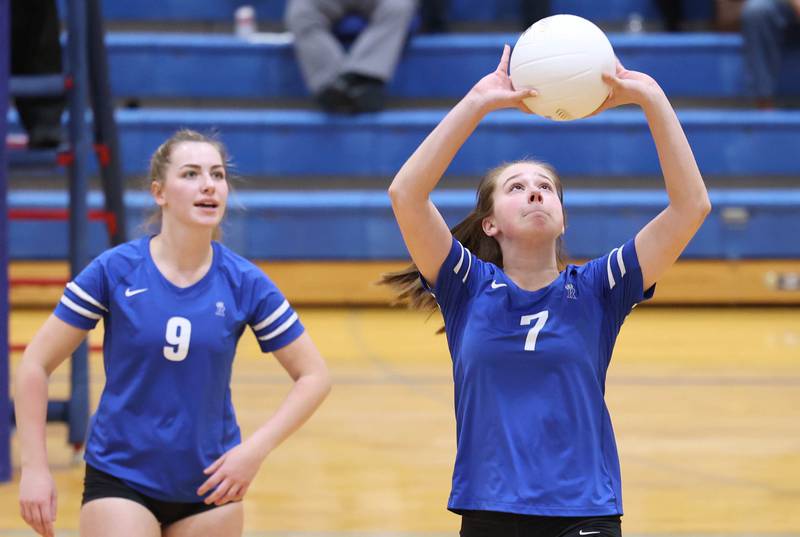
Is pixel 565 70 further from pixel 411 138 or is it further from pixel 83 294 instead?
pixel 411 138

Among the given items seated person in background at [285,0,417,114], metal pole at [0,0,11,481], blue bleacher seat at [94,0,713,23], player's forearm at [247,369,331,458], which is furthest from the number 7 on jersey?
blue bleacher seat at [94,0,713,23]

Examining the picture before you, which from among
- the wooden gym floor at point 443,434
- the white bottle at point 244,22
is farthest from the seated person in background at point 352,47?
the wooden gym floor at point 443,434

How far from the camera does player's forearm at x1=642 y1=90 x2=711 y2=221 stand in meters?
2.78

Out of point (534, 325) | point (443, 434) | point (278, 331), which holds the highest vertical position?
point (534, 325)

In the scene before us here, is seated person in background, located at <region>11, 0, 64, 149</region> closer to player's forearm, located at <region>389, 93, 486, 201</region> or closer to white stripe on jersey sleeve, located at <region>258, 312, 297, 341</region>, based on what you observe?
white stripe on jersey sleeve, located at <region>258, 312, 297, 341</region>

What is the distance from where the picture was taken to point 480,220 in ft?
10.5

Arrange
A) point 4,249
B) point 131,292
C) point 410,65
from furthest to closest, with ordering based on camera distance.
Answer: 1. point 410,65
2. point 4,249
3. point 131,292

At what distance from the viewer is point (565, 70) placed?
284cm

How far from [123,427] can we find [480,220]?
102 centimetres

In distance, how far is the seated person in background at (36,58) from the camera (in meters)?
5.57

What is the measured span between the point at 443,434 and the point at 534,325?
10.6ft

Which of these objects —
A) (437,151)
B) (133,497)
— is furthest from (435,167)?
(133,497)

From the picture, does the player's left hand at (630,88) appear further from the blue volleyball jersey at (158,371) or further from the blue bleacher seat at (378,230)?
the blue bleacher seat at (378,230)

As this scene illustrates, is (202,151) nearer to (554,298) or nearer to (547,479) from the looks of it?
(554,298)
